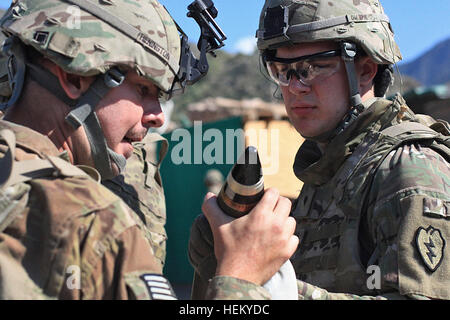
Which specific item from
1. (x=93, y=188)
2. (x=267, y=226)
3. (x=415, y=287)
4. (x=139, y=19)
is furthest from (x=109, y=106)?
(x=415, y=287)

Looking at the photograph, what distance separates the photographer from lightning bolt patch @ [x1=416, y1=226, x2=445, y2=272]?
2764 millimetres

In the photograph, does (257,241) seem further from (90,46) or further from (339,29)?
(339,29)

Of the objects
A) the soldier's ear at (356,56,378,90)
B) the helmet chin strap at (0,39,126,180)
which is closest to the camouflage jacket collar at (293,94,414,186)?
the soldier's ear at (356,56,378,90)

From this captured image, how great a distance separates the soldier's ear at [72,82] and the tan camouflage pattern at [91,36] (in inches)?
2.1

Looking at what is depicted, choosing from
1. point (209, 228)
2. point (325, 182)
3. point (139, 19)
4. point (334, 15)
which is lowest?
point (209, 228)

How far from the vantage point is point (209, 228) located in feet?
8.29

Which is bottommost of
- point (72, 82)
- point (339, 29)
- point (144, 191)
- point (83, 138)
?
point (144, 191)

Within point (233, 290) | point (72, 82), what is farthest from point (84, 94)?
point (233, 290)

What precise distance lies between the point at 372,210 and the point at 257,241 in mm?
1088

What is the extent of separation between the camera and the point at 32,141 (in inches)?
88.2

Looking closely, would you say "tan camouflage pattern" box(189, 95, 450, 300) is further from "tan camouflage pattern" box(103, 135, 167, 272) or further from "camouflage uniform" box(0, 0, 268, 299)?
"tan camouflage pattern" box(103, 135, 167, 272)

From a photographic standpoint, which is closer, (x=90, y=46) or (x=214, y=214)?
(x=214, y=214)
